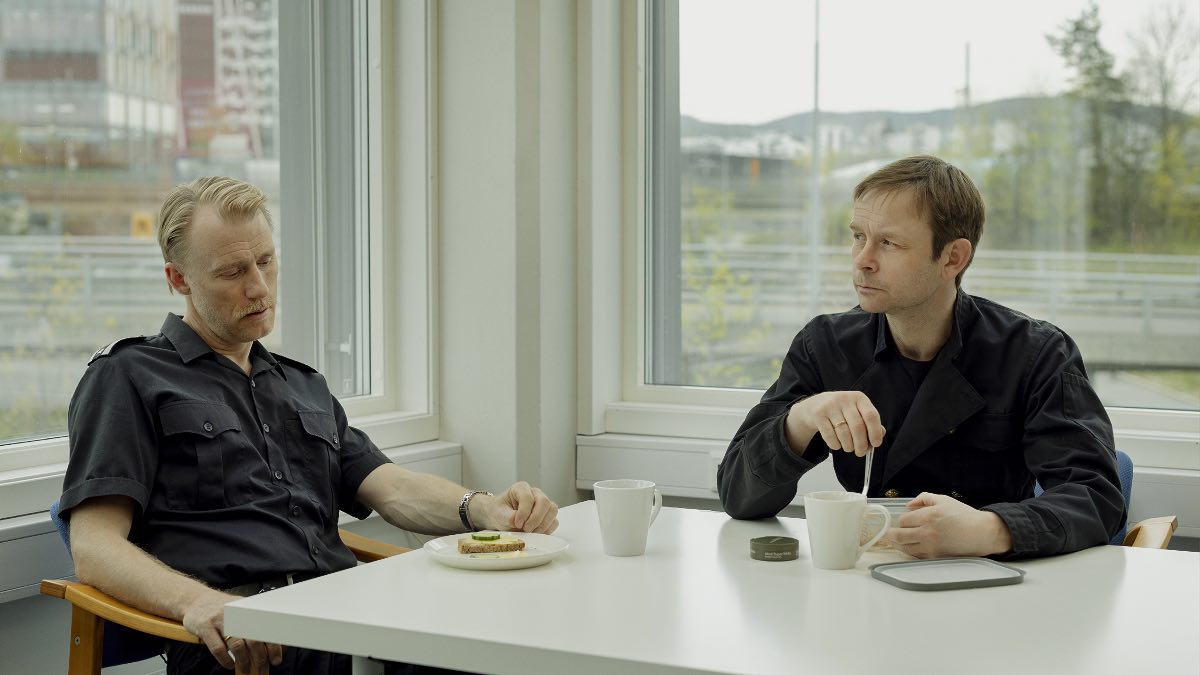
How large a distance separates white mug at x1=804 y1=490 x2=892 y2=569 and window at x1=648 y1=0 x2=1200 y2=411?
5.78ft

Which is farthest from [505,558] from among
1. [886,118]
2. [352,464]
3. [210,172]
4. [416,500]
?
[886,118]

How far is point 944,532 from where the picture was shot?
1729mm

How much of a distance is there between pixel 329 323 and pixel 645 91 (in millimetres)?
1190

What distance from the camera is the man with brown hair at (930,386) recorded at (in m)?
2.02

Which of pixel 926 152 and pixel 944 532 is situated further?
pixel 926 152

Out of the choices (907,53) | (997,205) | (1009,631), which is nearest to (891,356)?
(1009,631)

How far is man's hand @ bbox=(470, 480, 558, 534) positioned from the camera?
77.7 inches

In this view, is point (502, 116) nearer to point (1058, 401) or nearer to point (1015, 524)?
point (1058, 401)

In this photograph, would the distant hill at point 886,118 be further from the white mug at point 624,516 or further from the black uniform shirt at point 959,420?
the white mug at point 624,516

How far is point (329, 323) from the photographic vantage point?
3.33m

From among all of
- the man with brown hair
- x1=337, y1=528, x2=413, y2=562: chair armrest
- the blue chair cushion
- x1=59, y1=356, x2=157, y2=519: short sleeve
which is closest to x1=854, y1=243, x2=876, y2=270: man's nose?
the man with brown hair

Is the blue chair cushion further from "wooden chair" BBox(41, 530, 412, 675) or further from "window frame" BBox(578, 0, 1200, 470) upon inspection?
"window frame" BBox(578, 0, 1200, 470)

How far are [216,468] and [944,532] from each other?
1.20 m

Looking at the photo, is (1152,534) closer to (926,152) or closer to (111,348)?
(926,152)
